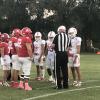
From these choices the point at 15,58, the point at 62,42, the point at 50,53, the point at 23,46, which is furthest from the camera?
the point at 50,53

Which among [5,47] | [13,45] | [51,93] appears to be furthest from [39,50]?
[51,93]

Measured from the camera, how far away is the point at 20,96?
13.4 meters

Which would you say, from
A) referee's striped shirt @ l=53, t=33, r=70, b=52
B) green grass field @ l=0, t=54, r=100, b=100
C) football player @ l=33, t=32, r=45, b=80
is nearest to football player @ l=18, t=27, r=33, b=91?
green grass field @ l=0, t=54, r=100, b=100

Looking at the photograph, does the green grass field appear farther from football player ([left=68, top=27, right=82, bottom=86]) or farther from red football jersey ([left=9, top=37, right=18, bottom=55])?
red football jersey ([left=9, top=37, right=18, bottom=55])

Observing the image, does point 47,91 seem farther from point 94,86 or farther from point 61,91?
point 94,86

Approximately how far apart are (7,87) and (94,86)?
122 inches

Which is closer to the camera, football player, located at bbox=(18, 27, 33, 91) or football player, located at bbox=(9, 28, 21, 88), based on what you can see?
football player, located at bbox=(18, 27, 33, 91)

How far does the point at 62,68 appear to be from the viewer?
603 inches

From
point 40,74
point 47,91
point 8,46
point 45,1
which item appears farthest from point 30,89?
point 45,1

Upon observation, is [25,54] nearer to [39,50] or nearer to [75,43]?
[75,43]

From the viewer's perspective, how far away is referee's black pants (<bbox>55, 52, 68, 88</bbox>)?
1526cm

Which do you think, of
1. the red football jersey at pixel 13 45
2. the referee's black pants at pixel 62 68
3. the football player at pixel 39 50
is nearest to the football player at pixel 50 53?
the football player at pixel 39 50

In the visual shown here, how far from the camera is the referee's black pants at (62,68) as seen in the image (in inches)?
601

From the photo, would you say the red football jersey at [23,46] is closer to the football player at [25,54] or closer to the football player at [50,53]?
the football player at [25,54]
